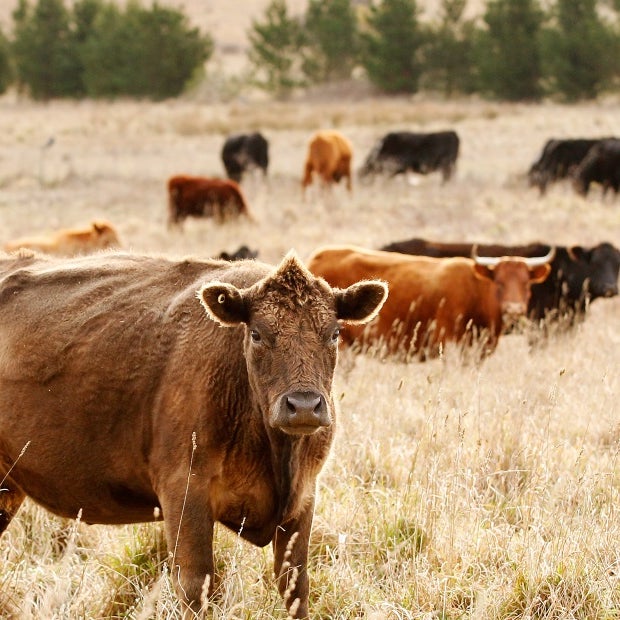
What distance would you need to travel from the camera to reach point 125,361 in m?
3.93

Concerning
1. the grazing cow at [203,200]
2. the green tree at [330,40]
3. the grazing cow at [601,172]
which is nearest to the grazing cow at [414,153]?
the grazing cow at [601,172]

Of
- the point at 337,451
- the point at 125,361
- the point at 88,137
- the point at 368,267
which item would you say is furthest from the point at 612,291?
the point at 88,137

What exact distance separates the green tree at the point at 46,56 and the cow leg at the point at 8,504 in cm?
6373

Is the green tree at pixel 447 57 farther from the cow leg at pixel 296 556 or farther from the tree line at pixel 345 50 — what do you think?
the cow leg at pixel 296 556

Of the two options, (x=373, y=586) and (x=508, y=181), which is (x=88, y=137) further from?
(x=373, y=586)

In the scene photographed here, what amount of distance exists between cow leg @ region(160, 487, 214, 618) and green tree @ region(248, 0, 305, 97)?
6121 cm

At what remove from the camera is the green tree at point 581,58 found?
49.1m

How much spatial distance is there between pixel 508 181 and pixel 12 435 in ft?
70.8

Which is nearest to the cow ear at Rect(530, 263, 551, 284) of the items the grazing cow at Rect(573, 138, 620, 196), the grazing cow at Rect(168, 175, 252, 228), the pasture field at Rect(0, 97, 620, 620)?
the pasture field at Rect(0, 97, 620, 620)

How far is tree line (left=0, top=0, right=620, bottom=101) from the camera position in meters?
50.2

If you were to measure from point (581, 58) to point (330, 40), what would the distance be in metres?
19.1

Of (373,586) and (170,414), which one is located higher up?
(170,414)

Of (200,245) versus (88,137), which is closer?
(200,245)

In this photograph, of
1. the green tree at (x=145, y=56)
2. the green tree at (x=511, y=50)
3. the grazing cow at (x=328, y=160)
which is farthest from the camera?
the green tree at (x=145, y=56)
